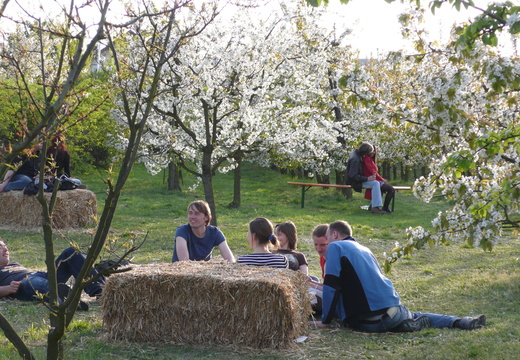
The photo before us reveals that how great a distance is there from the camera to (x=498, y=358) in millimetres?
4871

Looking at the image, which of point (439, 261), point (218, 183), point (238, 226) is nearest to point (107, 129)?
point (218, 183)

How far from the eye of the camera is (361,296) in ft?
18.7

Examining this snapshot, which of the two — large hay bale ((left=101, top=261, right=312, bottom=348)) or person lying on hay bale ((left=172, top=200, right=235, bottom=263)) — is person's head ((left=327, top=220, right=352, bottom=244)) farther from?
person lying on hay bale ((left=172, top=200, right=235, bottom=263))

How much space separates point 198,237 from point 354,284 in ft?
7.60

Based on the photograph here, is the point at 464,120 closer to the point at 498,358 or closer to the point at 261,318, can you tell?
the point at 498,358

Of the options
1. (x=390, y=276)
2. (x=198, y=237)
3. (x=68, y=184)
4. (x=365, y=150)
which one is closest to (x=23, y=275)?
(x=198, y=237)

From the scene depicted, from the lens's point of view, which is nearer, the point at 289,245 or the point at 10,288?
the point at 10,288

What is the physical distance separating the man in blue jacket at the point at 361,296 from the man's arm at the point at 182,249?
75.2 inches

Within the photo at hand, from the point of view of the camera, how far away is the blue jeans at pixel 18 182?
1277 centimetres

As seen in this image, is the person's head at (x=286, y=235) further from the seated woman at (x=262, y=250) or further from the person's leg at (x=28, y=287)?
the person's leg at (x=28, y=287)

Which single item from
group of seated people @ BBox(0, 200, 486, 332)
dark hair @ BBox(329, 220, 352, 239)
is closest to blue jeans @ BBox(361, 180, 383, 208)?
group of seated people @ BBox(0, 200, 486, 332)

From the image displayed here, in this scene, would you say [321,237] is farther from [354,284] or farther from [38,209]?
[38,209]

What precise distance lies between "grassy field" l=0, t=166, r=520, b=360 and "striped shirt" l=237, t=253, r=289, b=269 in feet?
2.37

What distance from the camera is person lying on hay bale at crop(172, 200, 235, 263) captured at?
710 cm
